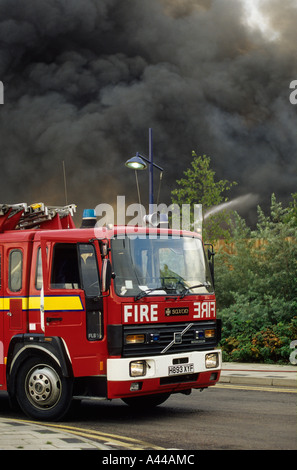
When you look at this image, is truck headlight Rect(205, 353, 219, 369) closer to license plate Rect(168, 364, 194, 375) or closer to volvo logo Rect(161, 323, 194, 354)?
license plate Rect(168, 364, 194, 375)

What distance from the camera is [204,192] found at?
26.2m

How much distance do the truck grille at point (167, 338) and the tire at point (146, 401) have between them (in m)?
1.39

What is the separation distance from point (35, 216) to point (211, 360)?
3.66 m

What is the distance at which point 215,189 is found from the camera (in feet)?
85.0

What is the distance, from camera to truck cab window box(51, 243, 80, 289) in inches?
406

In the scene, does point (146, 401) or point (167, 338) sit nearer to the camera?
point (167, 338)

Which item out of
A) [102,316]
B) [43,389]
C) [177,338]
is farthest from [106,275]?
[43,389]

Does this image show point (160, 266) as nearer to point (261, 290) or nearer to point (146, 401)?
point (146, 401)

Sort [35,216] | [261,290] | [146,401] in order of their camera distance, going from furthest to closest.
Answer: [261,290] < [35,216] < [146,401]

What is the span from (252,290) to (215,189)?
6717mm

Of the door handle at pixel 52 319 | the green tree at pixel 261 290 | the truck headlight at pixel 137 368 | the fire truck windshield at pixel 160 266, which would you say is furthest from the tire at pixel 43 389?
the green tree at pixel 261 290

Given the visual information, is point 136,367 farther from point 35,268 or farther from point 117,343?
point 35,268

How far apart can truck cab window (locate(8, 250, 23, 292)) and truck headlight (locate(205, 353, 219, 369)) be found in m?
2.92
